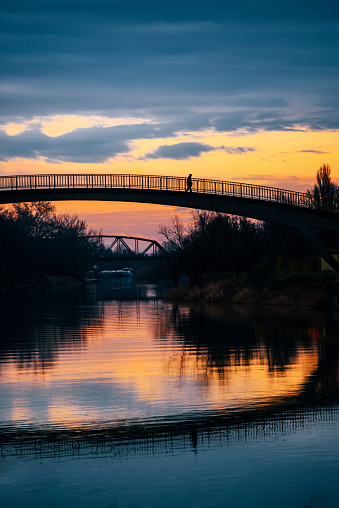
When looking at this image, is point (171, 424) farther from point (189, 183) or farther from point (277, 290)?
point (189, 183)

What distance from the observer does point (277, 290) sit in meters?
54.3

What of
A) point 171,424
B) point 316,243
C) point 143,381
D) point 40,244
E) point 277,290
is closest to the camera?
point 171,424

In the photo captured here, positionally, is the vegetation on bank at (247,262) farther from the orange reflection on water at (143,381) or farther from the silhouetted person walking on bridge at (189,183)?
the orange reflection on water at (143,381)

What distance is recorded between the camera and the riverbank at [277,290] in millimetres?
50219

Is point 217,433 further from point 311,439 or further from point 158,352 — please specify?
point 158,352

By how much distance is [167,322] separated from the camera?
131 ft

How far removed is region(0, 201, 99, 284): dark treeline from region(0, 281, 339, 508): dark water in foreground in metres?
84.7

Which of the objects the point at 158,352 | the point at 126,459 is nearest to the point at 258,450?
the point at 126,459

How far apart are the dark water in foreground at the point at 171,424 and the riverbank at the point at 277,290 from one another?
21855 mm

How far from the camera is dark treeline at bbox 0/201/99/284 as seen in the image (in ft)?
365

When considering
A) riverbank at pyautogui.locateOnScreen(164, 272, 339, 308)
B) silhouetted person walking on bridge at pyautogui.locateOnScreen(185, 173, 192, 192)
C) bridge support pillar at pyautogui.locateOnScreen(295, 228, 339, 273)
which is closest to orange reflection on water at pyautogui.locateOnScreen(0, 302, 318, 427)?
riverbank at pyautogui.locateOnScreen(164, 272, 339, 308)

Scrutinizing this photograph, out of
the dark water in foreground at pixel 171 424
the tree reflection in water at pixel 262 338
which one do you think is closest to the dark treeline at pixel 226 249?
the tree reflection in water at pixel 262 338

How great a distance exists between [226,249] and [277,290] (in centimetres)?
2097

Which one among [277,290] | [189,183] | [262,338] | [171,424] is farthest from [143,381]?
[189,183]
